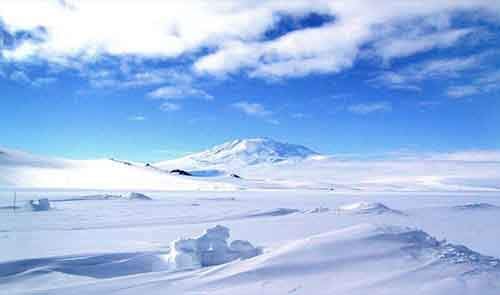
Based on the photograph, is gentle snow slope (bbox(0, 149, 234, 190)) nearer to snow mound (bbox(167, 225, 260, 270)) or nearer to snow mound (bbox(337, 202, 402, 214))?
snow mound (bbox(337, 202, 402, 214))

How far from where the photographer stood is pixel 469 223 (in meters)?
13.5

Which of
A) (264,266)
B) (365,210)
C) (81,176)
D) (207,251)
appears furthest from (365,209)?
(81,176)

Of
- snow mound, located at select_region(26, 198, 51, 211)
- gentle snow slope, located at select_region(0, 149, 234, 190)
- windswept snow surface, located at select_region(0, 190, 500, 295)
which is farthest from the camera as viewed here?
gentle snow slope, located at select_region(0, 149, 234, 190)

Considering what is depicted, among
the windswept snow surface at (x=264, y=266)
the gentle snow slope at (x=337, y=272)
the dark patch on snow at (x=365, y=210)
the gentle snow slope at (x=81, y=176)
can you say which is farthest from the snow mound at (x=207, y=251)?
the gentle snow slope at (x=81, y=176)

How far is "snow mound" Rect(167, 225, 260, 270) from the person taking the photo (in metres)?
6.63

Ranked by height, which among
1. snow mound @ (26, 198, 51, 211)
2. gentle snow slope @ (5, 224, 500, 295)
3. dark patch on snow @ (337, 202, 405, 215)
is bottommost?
gentle snow slope @ (5, 224, 500, 295)

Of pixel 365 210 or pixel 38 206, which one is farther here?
pixel 38 206

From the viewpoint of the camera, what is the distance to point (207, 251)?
22.2 feet

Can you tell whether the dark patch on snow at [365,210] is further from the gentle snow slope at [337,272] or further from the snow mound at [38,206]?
the snow mound at [38,206]

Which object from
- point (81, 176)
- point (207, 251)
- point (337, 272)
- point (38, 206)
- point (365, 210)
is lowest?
point (337, 272)

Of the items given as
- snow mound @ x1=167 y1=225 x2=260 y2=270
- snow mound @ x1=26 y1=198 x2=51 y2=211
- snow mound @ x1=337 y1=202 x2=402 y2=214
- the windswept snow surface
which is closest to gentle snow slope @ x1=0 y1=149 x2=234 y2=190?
snow mound @ x1=26 y1=198 x2=51 y2=211

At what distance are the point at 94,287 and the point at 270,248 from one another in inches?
144

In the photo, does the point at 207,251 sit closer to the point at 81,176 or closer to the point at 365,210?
the point at 365,210

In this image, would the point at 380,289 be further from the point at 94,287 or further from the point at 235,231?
the point at 235,231
